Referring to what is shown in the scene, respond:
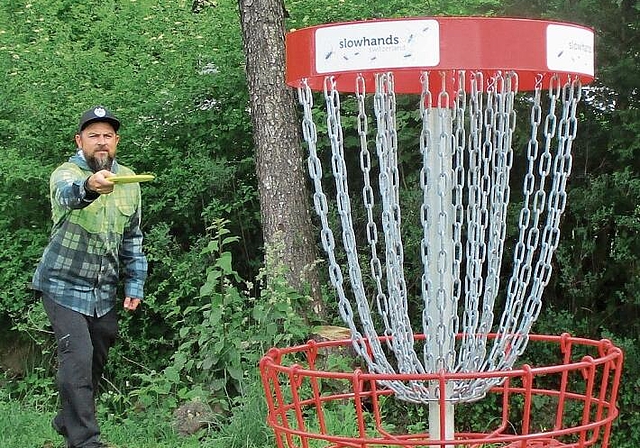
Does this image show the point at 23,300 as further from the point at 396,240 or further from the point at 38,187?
the point at 396,240

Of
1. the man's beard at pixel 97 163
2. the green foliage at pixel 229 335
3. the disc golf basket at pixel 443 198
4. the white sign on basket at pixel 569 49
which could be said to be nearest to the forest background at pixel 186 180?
the green foliage at pixel 229 335

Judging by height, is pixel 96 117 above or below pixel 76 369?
above

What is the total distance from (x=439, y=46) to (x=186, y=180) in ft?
18.0

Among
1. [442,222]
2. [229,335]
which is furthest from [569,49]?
[229,335]

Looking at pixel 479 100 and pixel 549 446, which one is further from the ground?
pixel 479 100

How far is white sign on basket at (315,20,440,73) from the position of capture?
2031mm

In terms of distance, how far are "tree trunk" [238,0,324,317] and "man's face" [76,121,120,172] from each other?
197 centimetres

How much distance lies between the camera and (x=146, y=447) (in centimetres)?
536

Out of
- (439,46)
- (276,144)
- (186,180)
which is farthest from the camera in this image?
(186,180)

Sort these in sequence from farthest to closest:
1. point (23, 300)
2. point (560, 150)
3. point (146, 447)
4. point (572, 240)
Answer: point (23, 300) < point (572, 240) < point (146, 447) < point (560, 150)

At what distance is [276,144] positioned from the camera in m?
6.56

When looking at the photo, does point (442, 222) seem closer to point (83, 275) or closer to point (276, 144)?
point (83, 275)

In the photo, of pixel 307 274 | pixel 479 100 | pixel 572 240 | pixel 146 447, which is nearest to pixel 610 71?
pixel 572 240

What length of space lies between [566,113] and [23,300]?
223 inches
